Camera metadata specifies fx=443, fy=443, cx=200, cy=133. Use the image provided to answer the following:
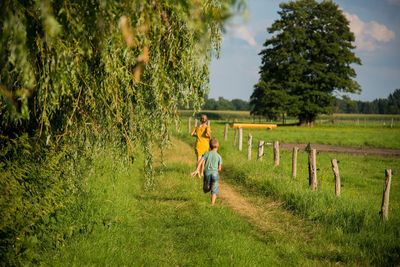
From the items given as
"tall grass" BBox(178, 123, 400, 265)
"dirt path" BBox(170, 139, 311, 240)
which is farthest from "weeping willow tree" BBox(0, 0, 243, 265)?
"tall grass" BBox(178, 123, 400, 265)

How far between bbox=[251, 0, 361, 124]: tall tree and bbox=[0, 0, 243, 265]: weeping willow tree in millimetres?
48904

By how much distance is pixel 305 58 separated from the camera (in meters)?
59.1

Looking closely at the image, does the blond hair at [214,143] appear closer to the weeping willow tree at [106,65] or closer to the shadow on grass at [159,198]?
the shadow on grass at [159,198]

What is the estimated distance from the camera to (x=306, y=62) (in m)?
57.2

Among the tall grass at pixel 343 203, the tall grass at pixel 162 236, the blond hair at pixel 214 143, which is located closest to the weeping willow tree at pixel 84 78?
the tall grass at pixel 162 236

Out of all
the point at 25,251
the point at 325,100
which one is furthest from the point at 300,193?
the point at 325,100

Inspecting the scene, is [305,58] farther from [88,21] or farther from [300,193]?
[88,21]

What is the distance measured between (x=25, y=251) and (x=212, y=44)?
4.76m

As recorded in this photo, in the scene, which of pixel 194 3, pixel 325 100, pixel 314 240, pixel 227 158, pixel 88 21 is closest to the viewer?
pixel 88 21

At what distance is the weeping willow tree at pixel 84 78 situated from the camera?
413 cm

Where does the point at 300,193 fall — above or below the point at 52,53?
below

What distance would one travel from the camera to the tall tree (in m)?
56.5

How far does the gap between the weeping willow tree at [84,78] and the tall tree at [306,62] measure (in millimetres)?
48904

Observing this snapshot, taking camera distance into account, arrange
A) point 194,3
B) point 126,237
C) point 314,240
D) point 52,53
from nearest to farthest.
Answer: point 52,53
point 194,3
point 126,237
point 314,240
